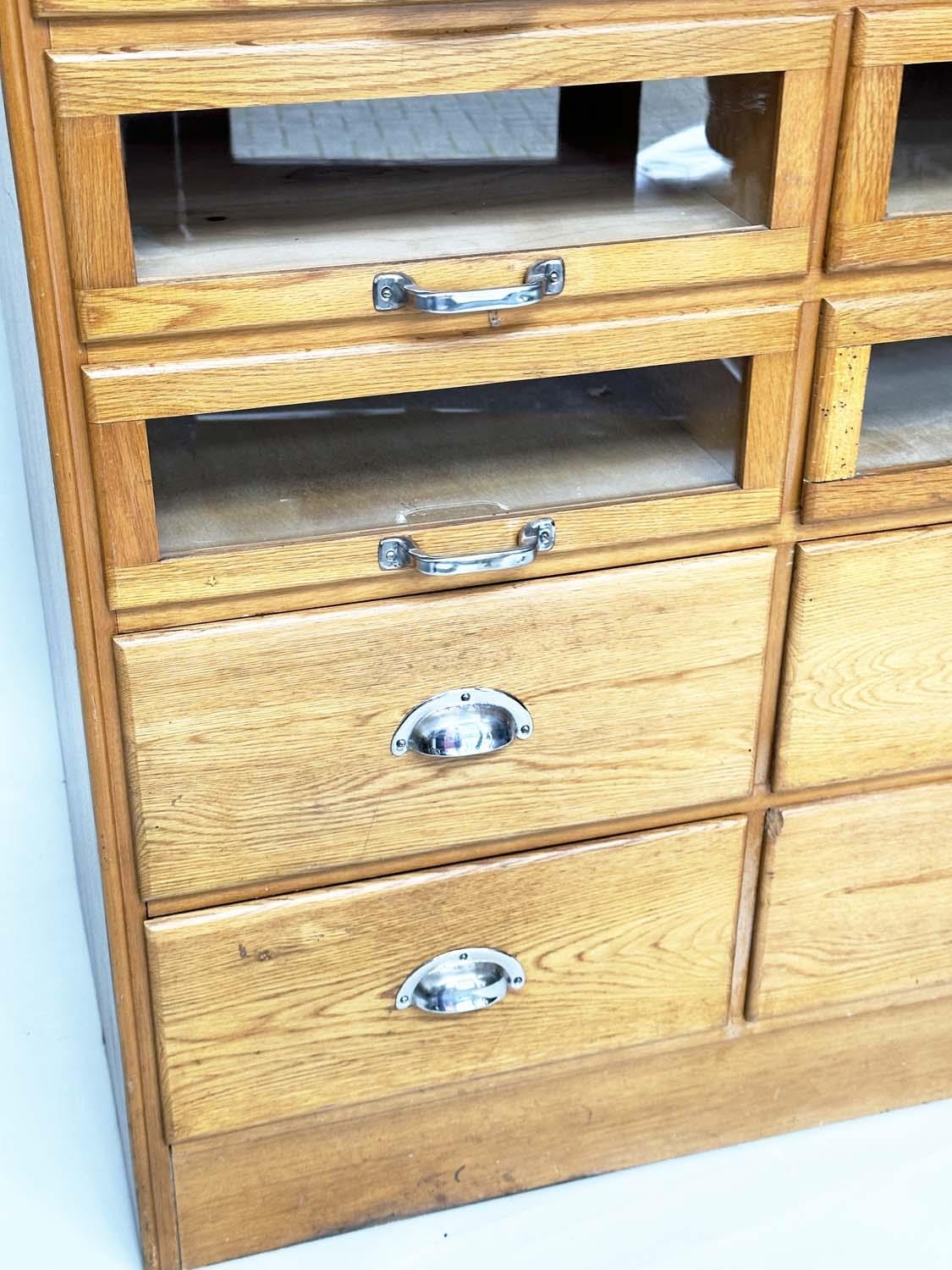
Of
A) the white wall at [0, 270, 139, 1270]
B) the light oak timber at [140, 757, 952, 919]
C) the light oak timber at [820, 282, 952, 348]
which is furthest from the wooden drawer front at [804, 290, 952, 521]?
the white wall at [0, 270, 139, 1270]

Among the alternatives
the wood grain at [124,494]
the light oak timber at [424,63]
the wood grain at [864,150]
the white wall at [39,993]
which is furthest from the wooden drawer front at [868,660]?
the white wall at [39,993]

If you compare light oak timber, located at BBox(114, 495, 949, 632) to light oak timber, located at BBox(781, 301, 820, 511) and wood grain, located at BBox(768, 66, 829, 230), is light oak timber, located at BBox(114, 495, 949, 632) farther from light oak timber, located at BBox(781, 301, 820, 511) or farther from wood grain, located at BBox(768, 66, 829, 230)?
wood grain, located at BBox(768, 66, 829, 230)

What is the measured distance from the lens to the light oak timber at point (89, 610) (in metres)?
0.81

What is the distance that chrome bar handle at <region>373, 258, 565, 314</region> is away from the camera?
89 cm

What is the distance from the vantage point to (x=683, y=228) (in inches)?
37.6

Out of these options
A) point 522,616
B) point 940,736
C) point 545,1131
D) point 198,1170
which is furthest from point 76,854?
point 940,736

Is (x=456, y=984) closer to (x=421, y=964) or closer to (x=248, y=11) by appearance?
(x=421, y=964)

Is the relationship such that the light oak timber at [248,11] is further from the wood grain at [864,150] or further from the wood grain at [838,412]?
the wood grain at [838,412]

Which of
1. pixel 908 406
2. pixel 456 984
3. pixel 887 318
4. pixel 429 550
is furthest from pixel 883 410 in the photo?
pixel 456 984

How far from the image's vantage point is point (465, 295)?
895mm

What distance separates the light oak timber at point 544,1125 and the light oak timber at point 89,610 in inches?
1.1

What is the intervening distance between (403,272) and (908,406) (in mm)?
415

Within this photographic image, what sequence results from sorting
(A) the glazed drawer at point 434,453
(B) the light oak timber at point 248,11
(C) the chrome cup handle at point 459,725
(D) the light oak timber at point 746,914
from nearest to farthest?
(B) the light oak timber at point 248,11 < (A) the glazed drawer at point 434,453 < (C) the chrome cup handle at point 459,725 < (D) the light oak timber at point 746,914

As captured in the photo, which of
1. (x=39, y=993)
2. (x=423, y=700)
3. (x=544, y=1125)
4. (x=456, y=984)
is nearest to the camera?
(x=423, y=700)
